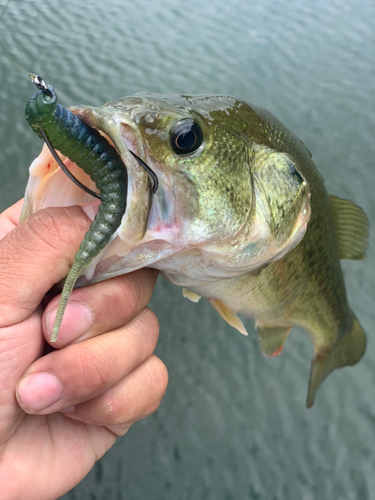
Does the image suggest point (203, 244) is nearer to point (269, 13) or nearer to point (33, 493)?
point (33, 493)

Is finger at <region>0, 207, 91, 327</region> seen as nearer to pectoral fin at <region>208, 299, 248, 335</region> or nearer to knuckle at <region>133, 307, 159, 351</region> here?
knuckle at <region>133, 307, 159, 351</region>

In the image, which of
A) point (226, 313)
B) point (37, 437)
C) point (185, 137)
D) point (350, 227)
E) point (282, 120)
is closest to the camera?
point (185, 137)

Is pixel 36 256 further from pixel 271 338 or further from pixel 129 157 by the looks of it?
pixel 271 338

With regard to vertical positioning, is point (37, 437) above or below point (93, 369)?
below

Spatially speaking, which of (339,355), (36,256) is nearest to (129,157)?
(36,256)

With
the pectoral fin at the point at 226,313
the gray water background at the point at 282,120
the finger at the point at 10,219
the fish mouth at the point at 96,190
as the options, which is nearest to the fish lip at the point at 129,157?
the fish mouth at the point at 96,190

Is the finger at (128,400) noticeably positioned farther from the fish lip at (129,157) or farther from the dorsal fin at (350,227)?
the dorsal fin at (350,227)
